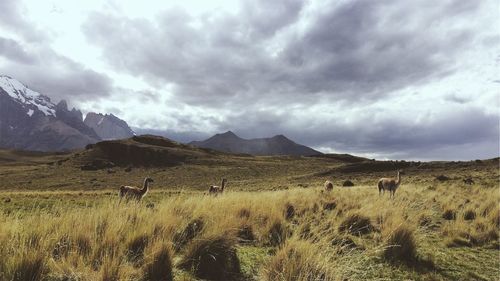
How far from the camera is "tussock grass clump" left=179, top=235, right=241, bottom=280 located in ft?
17.5

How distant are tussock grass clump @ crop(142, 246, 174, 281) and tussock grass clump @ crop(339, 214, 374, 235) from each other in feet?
16.1

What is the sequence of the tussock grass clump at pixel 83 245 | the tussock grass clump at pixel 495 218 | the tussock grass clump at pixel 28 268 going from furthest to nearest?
the tussock grass clump at pixel 495 218 → the tussock grass clump at pixel 83 245 → the tussock grass clump at pixel 28 268

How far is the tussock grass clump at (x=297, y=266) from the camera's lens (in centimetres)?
468

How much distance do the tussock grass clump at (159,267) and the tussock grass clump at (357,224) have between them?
4.89 meters

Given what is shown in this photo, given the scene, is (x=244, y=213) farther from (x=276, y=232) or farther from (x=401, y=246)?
(x=401, y=246)

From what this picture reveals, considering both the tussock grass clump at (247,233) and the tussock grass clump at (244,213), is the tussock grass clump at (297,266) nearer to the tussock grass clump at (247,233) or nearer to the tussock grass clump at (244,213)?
the tussock grass clump at (247,233)

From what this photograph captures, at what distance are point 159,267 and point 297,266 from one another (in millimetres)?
1650

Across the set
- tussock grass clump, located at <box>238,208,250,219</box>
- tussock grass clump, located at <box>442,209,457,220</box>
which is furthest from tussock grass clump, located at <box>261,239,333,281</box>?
tussock grass clump, located at <box>442,209,457,220</box>

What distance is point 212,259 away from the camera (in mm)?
5613

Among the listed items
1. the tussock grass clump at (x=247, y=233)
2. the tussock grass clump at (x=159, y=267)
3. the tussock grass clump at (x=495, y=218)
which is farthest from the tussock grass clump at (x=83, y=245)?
the tussock grass clump at (x=495, y=218)

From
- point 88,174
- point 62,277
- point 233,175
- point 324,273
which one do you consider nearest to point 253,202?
point 324,273

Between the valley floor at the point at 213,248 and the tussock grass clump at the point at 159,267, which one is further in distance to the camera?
the tussock grass clump at the point at 159,267

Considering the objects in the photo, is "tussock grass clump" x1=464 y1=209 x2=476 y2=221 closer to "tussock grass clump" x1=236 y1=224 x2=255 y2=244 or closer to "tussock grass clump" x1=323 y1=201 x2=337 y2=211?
"tussock grass clump" x1=323 y1=201 x2=337 y2=211

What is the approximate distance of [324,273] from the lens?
15.9 feet
